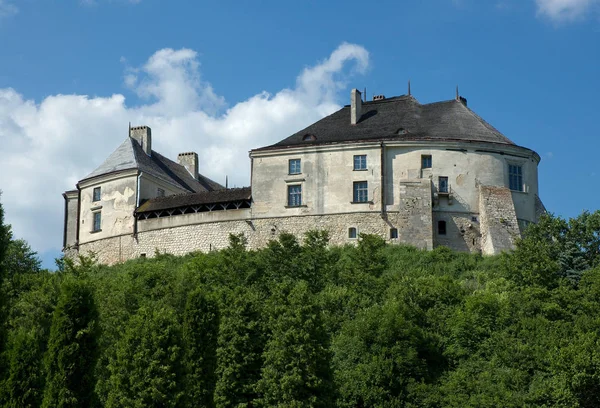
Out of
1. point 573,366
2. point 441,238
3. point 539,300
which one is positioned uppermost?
point 441,238

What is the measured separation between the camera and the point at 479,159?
63.7 meters

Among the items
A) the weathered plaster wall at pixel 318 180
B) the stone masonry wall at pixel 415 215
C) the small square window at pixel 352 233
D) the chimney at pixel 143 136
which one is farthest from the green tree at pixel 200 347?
the chimney at pixel 143 136

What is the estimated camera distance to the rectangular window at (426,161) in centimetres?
6372

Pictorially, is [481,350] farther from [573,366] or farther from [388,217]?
[388,217]

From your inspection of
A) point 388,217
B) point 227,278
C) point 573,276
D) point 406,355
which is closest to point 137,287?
point 227,278

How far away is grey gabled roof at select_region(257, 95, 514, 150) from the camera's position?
64625mm

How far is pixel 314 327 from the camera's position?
4141cm

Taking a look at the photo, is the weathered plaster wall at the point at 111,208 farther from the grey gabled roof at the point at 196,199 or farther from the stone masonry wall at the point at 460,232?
the stone masonry wall at the point at 460,232

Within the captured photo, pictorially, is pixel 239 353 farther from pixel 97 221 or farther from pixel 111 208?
pixel 97 221

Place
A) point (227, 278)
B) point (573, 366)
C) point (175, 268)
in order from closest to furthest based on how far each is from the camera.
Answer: point (573, 366) → point (227, 278) → point (175, 268)

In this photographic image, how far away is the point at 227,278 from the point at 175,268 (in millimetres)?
5878

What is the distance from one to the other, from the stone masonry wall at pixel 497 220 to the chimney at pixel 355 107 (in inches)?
378

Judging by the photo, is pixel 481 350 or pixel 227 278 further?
pixel 227 278

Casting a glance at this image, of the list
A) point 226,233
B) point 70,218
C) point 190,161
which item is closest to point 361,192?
point 226,233
